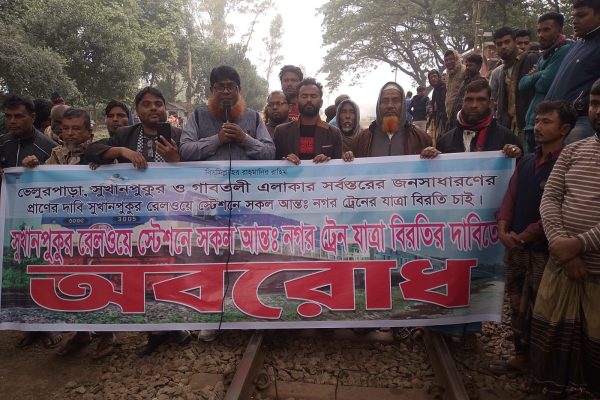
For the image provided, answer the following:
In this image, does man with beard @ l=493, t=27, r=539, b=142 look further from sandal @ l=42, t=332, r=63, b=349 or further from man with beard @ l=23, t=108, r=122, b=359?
sandal @ l=42, t=332, r=63, b=349

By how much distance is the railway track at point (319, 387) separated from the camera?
2.58 m

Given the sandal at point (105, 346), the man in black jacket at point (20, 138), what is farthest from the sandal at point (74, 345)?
the man in black jacket at point (20, 138)

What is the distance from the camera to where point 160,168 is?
3271 mm

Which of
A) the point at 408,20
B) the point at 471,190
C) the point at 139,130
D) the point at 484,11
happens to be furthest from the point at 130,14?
the point at 471,190

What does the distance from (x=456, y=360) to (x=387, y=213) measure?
120cm

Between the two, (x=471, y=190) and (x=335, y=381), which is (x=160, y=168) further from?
(x=471, y=190)

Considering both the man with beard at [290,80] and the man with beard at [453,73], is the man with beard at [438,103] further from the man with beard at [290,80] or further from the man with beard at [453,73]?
the man with beard at [290,80]

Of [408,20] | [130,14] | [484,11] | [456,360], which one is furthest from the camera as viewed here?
[130,14]

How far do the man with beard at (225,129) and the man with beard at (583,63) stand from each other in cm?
247

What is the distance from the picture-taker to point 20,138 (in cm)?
384

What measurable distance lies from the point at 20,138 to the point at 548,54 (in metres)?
5.21

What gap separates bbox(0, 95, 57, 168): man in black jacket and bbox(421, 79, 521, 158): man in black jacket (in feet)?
11.4

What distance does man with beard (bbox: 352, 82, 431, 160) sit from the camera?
3637 mm

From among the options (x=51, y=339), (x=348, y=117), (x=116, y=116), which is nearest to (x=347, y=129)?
(x=348, y=117)
